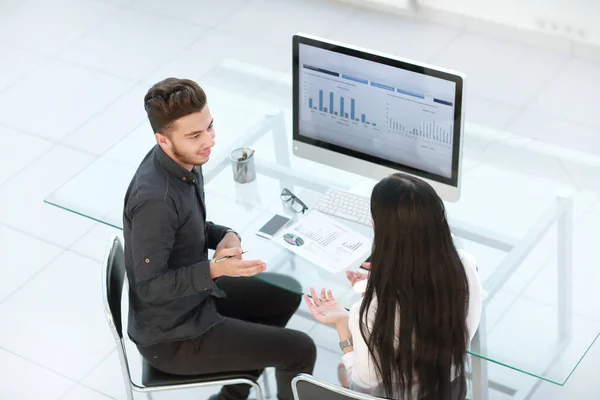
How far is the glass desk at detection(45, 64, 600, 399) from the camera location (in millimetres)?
2875

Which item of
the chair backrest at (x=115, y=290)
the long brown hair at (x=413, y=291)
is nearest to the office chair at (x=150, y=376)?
the chair backrest at (x=115, y=290)

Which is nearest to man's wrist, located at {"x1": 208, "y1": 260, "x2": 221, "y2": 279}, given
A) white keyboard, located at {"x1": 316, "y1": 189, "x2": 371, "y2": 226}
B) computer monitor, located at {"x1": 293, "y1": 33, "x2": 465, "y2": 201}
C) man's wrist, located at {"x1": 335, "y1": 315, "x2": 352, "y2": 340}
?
man's wrist, located at {"x1": 335, "y1": 315, "x2": 352, "y2": 340}

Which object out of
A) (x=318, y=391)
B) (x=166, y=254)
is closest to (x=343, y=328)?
(x=318, y=391)

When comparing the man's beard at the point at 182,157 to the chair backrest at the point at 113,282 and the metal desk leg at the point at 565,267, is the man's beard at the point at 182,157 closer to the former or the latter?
the chair backrest at the point at 113,282

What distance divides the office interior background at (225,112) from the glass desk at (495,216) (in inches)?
0.4

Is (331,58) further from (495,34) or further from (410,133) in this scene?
(495,34)

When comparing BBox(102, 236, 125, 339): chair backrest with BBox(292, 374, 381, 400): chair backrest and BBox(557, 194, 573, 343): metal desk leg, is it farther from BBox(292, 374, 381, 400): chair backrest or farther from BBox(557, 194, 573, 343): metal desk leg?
BBox(557, 194, 573, 343): metal desk leg

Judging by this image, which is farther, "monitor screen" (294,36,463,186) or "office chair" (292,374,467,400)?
"monitor screen" (294,36,463,186)

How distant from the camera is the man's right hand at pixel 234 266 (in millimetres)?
2939

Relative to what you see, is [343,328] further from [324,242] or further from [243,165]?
[243,165]

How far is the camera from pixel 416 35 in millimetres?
5578

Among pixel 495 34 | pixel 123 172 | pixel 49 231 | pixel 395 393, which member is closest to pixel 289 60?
pixel 495 34

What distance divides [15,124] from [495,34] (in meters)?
2.56

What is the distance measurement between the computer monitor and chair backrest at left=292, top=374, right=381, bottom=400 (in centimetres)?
84
